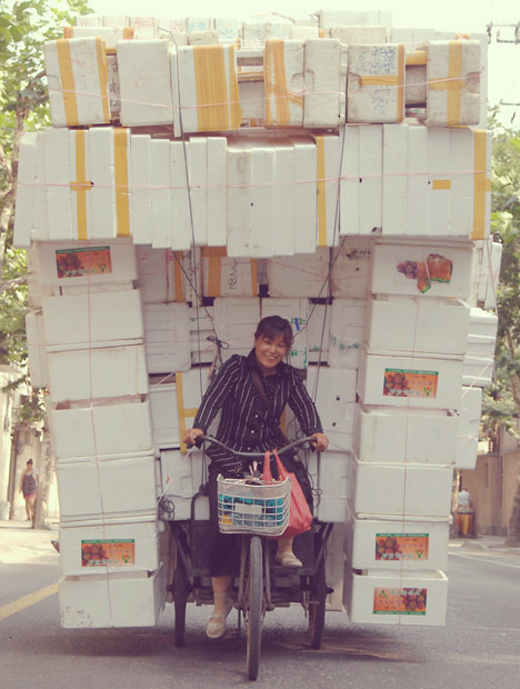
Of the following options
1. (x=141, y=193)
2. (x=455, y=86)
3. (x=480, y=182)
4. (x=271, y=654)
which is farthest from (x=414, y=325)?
(x=271, y=654)

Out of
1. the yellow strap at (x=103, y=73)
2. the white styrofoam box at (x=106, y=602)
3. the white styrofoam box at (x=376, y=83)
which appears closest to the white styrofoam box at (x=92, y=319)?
the yellow strap at (x=103, y=73)

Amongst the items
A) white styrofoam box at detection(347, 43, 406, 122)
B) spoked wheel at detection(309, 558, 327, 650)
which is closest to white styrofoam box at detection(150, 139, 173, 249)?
white styrofoam box at detection(347, 43, 406, 122)

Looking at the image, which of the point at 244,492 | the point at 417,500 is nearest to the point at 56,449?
Answer: the point at 244,492

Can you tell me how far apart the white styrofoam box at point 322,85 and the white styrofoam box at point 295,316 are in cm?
114

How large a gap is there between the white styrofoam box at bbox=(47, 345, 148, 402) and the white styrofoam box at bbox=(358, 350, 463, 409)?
4.22 ft

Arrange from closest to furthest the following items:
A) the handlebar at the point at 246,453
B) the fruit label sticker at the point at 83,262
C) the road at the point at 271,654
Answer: the road at the point at 271,654 → the handlebar at the point at 246,453 → the fruit label sticker at the point at 83,262

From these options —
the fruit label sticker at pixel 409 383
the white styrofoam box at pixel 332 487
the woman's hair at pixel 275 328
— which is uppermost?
the woman's hair at pixel 275 328

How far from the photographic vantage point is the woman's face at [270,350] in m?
6.52

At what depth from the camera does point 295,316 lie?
23.0 feet

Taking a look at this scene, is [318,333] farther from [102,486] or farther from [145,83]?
[145,83]

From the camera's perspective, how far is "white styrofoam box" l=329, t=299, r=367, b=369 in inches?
276

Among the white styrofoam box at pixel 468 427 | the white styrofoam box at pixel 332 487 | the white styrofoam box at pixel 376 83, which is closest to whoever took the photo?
the white styrofoam box at pixel 376 83

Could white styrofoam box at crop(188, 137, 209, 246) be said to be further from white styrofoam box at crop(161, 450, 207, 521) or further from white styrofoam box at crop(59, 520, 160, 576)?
white styrofoam box at crop(59, 520, 160, 576)

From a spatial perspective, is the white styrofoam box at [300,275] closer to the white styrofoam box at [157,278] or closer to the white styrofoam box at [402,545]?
the white styrofoam box at [157,278]
